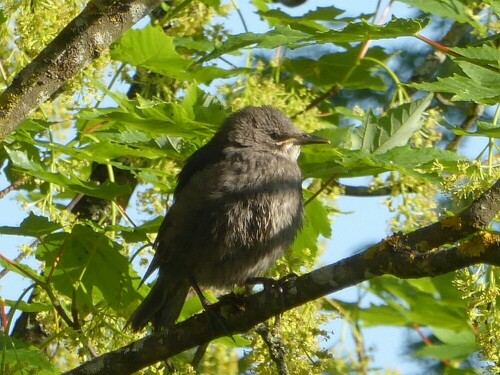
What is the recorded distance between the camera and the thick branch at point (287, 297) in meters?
2.87

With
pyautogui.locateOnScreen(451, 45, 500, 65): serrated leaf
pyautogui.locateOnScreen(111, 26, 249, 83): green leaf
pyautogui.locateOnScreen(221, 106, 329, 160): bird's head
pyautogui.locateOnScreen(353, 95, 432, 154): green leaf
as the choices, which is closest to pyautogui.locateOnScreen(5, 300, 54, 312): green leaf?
pyautogui.locateOnScreen(111, 26, 249, 83): green leaf

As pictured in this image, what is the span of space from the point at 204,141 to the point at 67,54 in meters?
1.13

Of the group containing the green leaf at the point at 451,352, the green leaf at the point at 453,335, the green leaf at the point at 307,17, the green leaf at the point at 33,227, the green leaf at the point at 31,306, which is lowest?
the green leaf at the point at 451,352

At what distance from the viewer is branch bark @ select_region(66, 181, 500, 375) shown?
112 inches

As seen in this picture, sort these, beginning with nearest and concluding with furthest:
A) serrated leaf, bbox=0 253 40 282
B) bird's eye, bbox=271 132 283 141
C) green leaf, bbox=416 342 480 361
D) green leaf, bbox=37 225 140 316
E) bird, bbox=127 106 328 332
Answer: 1. serrated leaf, bbox=0 253 40 282
2. green leaf, bbox=37 225 140 316
3. bird, bbox=127 106 328 332
4. green leaf, bbox=416 342 480 361
5. bird's eye, bbox=271 132 283 141

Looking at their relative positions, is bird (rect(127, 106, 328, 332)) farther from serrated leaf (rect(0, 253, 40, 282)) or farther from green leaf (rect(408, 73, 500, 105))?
green leaf (rect(408, 73, 500, 105))

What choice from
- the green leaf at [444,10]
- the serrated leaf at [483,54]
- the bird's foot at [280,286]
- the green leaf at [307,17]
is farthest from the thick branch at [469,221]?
the green leaf at [307,17]

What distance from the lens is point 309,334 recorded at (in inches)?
164

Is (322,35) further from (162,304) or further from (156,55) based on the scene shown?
(162,304)

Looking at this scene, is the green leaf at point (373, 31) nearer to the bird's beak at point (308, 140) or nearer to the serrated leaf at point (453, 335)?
Result: the bird's beak at point (308, 140)

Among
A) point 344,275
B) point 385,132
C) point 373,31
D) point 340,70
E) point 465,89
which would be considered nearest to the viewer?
point 465,89

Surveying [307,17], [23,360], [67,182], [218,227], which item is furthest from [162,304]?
[307,17]

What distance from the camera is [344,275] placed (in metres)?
3.18

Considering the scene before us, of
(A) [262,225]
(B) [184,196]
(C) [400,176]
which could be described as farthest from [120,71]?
(C) [400,176]
